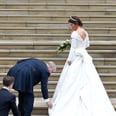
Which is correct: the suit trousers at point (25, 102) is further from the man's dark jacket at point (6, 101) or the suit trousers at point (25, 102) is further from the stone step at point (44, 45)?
the stone step at point (44, 45)

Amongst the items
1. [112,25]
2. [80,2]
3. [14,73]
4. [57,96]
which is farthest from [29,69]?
[80,2]

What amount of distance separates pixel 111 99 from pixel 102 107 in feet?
3.11

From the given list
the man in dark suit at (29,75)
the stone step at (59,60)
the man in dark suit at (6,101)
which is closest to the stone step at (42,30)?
the stone step at (59,60)

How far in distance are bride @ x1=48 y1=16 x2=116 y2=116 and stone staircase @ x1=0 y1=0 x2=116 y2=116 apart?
463mm

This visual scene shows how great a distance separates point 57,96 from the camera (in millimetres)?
8414

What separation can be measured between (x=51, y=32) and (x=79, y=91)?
3316 millimetres

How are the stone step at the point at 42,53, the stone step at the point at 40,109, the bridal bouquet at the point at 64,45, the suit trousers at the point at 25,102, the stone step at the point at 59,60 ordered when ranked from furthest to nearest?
the stone step at the point at 42,53
the stone step at the point at 59,60
the bridal bouquet at the point at 64,45
the stone step at the point at 40,109
the suit trousers at the point at 25,102

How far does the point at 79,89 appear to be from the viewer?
8.34 m

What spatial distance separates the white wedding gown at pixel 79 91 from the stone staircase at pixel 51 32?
0.46m

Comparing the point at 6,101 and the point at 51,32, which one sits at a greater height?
the point at 51,32

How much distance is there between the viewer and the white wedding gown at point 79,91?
8.11 metres

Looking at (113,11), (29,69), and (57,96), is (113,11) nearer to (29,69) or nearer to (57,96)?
(57,96)

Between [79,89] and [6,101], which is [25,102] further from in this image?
[6,101]

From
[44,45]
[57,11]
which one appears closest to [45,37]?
[44,45]
